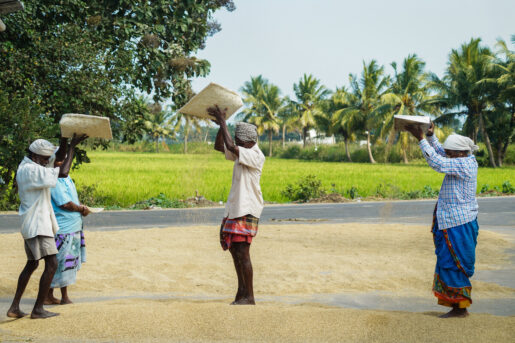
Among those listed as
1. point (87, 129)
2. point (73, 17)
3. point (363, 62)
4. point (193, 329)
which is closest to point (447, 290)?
point (193, 329)

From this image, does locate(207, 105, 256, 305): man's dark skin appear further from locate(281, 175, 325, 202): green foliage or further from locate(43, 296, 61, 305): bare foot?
→ locate(281, 175, 325, 202): green foliage

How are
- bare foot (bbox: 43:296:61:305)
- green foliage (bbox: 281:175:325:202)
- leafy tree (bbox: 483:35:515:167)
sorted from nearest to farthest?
bare foot (bbox: 43:296:61:305)
green foliage (bbox: 281:175:325:202)
leafy tree (bbox: 483:35:515:167)

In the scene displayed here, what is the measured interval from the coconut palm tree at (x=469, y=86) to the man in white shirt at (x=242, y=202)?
143 ft

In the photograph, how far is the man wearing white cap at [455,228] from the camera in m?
5.43

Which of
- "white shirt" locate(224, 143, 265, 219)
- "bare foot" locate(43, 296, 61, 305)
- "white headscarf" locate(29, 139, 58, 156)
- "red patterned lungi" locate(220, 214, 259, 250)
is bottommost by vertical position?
"bare foot" locate(43, 296, 61, 305)

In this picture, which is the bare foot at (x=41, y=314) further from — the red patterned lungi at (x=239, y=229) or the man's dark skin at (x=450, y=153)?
the man's dark skin at (x=450, y=153)

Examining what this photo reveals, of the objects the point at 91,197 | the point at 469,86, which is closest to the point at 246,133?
the point at 91,197

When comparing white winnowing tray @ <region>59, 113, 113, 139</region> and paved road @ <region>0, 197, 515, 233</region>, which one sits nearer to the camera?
white winnowing tray @ <region>59, 113, 113, 139</region>

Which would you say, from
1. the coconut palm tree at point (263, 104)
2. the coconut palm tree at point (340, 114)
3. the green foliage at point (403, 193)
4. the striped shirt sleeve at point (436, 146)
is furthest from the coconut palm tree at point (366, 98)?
the striped shirt sleeve at point (436, 146)

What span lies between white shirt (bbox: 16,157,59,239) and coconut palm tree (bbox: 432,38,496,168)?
4457cm

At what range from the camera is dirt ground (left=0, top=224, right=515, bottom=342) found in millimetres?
4852

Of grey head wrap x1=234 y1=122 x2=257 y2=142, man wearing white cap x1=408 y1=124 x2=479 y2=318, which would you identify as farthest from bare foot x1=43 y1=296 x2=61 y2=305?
man wearing white cap x1=408 y1=124 x2=479 y2=318

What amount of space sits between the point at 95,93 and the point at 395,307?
13.2m

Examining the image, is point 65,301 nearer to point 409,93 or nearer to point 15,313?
point 15,313
